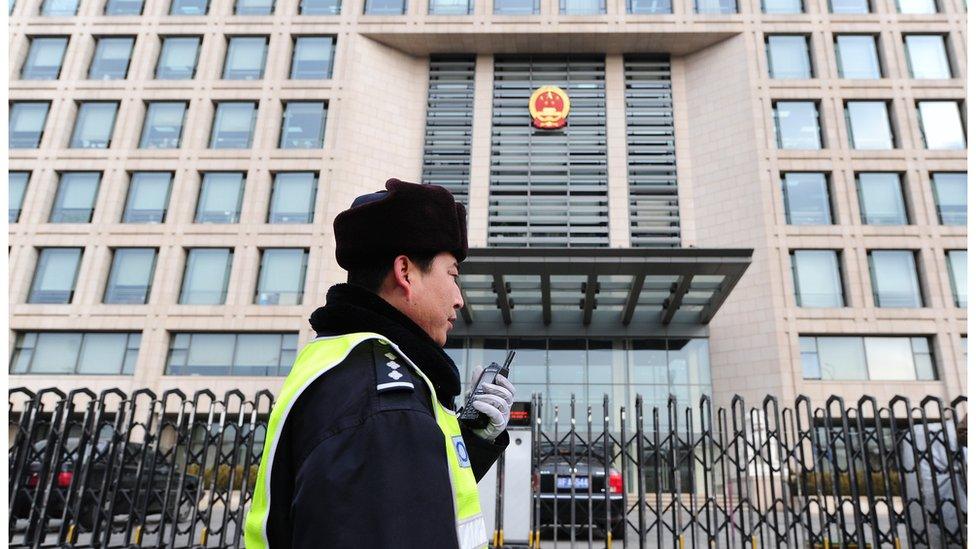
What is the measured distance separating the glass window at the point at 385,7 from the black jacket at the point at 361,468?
29.1 metres

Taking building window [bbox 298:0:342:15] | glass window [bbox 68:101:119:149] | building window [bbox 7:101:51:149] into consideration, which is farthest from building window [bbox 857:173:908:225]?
building window [bbox 7:101:51:149]

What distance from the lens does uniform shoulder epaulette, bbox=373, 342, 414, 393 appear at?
1170 mm

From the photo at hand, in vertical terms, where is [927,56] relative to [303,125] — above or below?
above

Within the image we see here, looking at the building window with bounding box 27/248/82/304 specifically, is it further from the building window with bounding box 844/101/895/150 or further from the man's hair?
the building window with bounding box 844/101/895/150

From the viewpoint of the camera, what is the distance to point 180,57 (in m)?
27.5

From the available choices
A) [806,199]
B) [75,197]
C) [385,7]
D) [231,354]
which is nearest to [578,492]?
[231,354]

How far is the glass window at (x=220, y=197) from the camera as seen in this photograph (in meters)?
24.8

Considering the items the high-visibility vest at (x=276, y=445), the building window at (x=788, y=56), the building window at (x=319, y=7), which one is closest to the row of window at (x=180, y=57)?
the building window at (x=319, y=7)

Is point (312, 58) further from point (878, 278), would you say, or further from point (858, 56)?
point (878, 278)

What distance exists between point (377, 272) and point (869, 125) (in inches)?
1152

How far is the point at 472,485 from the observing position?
1332mm

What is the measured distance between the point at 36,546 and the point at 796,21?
30889 mm

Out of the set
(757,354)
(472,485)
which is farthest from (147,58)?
(472,485)

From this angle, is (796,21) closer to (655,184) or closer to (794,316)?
(655,184)
